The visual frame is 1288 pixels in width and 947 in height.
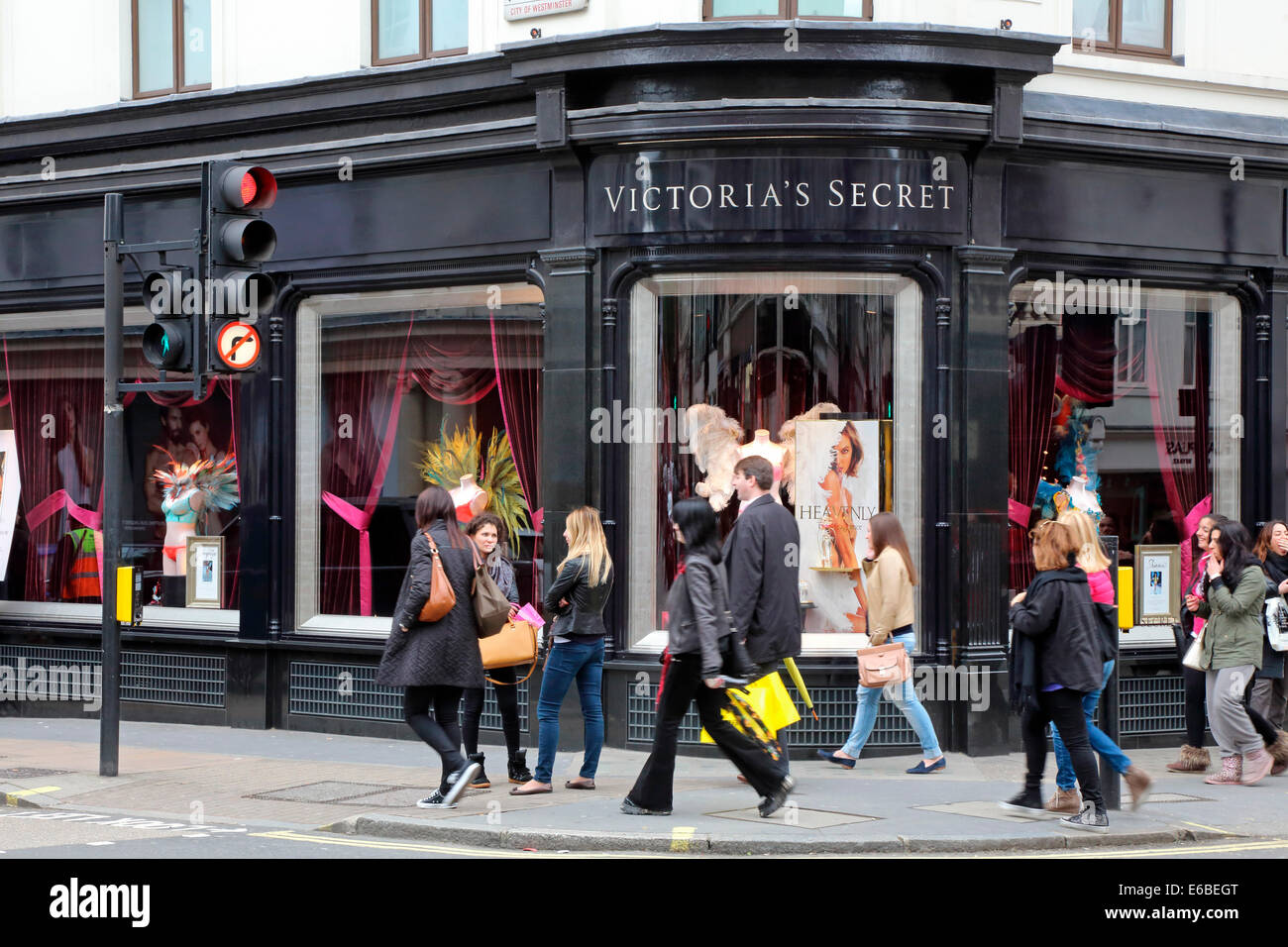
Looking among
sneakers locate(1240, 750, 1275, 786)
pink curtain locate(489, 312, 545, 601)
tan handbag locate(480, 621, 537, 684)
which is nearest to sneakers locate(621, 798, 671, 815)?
tan handbag locate(480, 621, 537, 684)

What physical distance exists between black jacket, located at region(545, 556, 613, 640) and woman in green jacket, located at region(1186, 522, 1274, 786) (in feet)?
13.8

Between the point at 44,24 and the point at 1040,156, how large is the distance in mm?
9127

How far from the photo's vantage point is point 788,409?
12.7 metres

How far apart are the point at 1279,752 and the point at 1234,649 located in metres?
0.83

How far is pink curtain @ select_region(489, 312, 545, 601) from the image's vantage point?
1337 centimetres

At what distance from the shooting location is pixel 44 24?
1561 centimetres

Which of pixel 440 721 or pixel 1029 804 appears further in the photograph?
pixel 440 721

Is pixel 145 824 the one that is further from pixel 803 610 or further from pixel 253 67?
pixel 253 67

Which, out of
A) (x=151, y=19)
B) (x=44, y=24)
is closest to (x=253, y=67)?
(x=151, y=19)

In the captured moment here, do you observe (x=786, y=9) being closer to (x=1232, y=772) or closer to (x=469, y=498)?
(x=469, y=498)

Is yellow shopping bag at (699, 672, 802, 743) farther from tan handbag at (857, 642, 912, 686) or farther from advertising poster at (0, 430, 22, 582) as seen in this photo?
advertising poster at (0, 430, 22, 582)

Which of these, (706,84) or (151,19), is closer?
(706,84)

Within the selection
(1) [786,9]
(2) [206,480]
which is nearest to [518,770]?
(2) [206,480]

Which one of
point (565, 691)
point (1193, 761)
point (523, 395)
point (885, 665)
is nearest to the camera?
point (565, 691)
